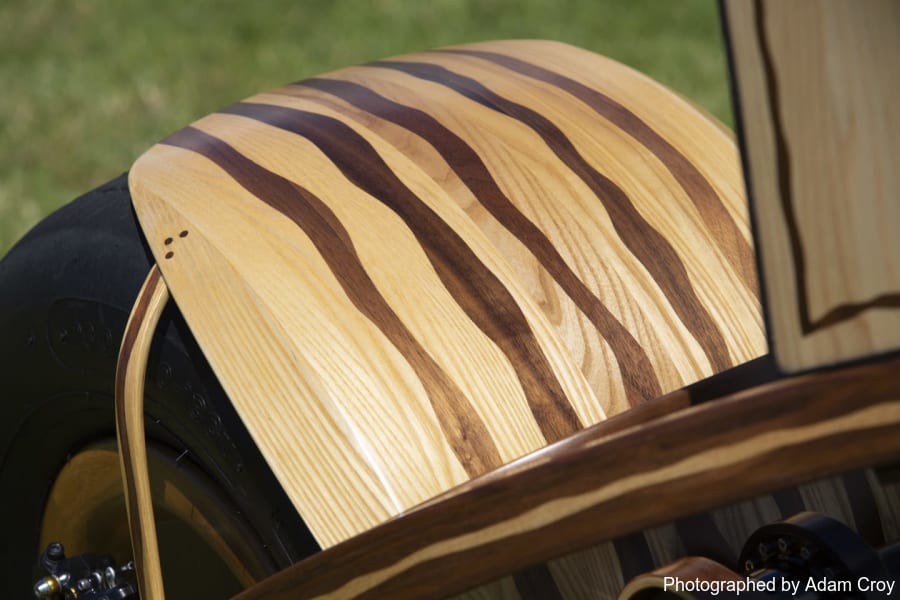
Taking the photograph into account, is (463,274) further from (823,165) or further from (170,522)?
(823,165)

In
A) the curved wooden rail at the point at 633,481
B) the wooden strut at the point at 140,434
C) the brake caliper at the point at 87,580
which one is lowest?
the curved wooden rail at the point at 633,481

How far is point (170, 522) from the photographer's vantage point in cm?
129

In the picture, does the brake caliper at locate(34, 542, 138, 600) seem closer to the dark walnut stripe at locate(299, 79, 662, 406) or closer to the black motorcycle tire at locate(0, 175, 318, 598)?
the black motorcycle tire at locate(0, 175, 318, 598)

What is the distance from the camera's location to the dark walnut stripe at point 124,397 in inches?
45.7

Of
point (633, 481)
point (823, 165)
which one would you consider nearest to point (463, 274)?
point (633, 481)

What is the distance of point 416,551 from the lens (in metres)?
0.85

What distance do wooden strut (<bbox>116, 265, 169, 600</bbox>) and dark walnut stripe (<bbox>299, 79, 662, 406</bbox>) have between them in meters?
0.30

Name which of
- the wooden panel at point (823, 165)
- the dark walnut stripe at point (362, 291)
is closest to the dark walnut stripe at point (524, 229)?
the dark walnut stripe at point (362, 291)

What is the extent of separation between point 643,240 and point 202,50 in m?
3.62

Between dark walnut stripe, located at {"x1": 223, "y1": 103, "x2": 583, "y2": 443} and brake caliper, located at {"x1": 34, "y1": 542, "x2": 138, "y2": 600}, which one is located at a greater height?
dark walnut stripe, located at {"x1": 223, "y1": 103, "x2": 583, "y2": 443}

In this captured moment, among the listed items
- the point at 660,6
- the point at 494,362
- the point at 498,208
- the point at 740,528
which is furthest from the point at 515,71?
the point at 660,6

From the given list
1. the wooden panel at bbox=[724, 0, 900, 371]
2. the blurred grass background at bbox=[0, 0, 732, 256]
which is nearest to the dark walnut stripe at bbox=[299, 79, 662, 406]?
the wooden panel at bbox=[724, 0, 900, 371]

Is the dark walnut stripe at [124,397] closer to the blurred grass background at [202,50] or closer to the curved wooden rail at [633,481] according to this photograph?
the curved wooden rail at [633,481]

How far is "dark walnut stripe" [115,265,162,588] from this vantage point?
1.16 metres
